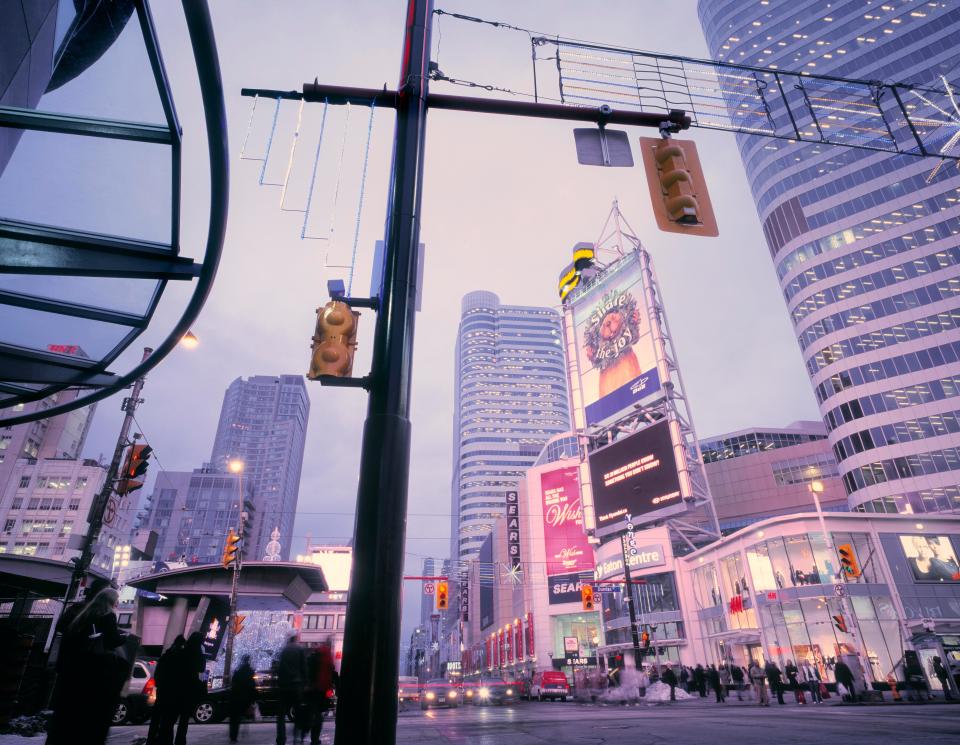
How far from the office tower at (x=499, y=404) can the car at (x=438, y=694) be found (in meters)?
116

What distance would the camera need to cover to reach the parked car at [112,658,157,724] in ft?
47.5

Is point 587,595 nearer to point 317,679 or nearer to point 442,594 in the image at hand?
point 442,594

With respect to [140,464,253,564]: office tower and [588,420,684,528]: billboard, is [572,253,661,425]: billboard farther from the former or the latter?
[140,464,253,564]: office tower

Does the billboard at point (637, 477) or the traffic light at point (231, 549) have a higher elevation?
the billboard at point (637, 477)

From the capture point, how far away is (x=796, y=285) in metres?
69.8

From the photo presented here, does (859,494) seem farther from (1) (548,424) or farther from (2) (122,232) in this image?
(1) (548,424)

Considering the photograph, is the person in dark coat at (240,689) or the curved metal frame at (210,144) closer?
the curved metal frame at (210,144)

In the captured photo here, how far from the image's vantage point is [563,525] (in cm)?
6756

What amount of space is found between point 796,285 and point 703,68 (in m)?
70.4

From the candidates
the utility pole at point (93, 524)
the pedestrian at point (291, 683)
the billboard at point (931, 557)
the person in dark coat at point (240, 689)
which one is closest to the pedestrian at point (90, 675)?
the pedestrian at point (291, 683)

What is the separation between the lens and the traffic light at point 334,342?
4.63 metres

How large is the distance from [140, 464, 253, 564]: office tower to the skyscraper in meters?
134

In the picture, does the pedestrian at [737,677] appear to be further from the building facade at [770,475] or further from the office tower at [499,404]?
the office tower at [499,404]

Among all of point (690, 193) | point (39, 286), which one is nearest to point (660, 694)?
point (690, 193)
